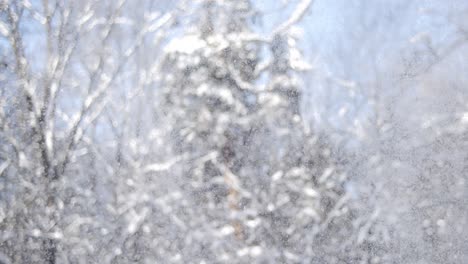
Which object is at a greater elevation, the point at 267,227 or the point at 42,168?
the point at 42,168

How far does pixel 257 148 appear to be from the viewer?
745 centimetres

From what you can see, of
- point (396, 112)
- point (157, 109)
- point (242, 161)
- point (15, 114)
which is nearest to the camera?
point (15, 114)

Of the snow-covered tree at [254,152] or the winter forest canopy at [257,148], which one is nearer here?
the winter forest canopy at [257,148]

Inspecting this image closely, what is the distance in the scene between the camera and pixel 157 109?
6.02 m

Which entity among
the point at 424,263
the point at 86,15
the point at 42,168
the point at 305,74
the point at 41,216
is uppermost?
the point at 86,15

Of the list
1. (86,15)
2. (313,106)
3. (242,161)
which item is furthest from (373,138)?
(86,15)

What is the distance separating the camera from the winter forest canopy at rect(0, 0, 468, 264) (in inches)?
173

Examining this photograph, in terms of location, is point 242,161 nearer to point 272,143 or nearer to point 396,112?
point 272,143

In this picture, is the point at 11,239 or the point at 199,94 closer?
the point at 11,239

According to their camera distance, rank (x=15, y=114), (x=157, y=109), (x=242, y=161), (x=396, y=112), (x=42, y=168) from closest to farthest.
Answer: (x=42, y=168), (x=15, y=114), (x=157, y=109), (x=396, y=112), (x=242, y=161)

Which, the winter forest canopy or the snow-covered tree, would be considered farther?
the snow-covered tree

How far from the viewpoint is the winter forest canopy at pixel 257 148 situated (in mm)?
4398

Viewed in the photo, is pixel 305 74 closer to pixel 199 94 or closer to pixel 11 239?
pixel 199 94

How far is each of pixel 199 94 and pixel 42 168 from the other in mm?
4214
